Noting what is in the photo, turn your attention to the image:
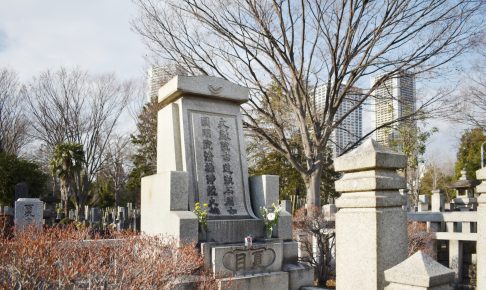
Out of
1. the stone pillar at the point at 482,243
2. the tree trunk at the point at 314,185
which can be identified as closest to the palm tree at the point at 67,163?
the tree trunk at the point at 314,185

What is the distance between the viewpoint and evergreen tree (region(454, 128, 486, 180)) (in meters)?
31.0

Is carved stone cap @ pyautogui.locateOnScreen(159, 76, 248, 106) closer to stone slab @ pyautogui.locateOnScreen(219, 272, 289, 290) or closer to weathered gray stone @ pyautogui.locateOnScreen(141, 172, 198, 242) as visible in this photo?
weathered gray stone @ pyautogui.locateOnScreen(141, 172, 198, 242)

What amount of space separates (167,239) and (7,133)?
21889mm

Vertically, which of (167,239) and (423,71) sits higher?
(423,71)

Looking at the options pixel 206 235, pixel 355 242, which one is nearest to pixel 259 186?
pixel 206 235

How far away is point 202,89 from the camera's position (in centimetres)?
766

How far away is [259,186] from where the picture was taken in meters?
8.05

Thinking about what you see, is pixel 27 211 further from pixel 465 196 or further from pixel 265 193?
pixel 465 196

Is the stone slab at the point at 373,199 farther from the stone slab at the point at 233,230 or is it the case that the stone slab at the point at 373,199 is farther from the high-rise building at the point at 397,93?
the high-rise building at the point at 397,93

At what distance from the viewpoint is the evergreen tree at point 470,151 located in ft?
102

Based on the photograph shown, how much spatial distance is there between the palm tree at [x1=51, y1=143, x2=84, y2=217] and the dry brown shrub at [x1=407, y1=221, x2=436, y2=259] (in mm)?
18176

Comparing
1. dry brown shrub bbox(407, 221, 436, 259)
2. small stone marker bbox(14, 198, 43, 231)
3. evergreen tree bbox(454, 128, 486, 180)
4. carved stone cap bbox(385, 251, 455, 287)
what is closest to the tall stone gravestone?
dry brown shrub bbox(407, 221, 436, 259)

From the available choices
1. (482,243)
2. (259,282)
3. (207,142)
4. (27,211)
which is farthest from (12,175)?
(482,243)

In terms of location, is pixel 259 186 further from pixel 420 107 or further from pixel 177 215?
pixel 420 107
